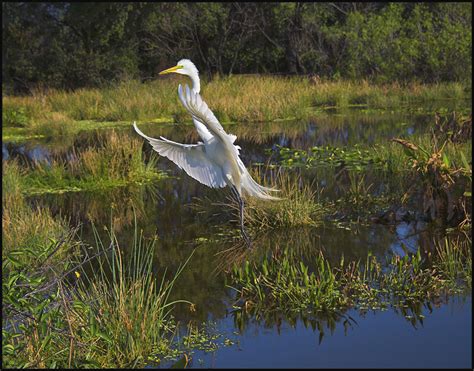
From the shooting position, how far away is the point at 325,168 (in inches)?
368

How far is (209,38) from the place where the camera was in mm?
24281

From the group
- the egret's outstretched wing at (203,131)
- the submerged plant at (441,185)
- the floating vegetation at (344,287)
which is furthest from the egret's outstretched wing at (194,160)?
the submerged plant at (441,185)

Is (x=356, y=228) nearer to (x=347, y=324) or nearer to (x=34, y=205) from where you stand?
(x=347, y=324)

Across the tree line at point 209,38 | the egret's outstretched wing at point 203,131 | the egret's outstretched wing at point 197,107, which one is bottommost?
the egret's outstretched wing at point 203,131

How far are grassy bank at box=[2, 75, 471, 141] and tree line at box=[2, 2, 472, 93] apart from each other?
2190 millimetres

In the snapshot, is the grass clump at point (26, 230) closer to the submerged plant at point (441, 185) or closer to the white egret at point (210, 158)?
the white egret at point (210, 158)

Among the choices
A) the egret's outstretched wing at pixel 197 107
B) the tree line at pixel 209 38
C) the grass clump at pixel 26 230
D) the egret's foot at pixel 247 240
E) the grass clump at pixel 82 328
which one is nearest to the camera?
the grass clump at pixel 82 328

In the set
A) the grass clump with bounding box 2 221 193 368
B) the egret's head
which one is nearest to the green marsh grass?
the egret's head

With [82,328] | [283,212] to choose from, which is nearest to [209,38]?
[283,212]

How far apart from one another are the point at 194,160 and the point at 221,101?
9304 millimetres

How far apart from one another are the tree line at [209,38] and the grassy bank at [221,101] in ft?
7.19

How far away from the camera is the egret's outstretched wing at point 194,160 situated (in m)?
6.01

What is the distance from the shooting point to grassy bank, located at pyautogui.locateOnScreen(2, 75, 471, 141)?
48.8 ft

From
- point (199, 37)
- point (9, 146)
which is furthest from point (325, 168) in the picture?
point (199, 37)
